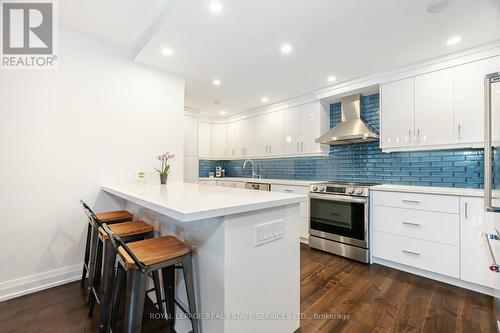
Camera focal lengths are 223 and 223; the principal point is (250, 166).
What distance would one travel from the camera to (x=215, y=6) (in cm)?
179

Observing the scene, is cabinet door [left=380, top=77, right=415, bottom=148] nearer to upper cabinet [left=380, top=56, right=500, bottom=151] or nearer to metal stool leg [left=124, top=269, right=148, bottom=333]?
upper cabinet [left=380, top=56, right=500, bottom=151]

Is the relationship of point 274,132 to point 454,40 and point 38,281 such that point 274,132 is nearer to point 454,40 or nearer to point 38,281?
point 454,40

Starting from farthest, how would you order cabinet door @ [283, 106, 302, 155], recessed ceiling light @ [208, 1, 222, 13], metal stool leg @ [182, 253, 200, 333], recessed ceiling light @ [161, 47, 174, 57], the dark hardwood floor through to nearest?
cabinet door @ [283, 106, 302, 155], recessed ceiling light @ [161, 47, 174, 57], recessed ceiling light @ [208, 1, 222, 13], the dark hardwood floor, metal stool leg @ [182, 253, 200, 333]

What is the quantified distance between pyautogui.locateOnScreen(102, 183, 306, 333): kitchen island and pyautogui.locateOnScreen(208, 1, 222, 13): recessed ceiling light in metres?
1.54

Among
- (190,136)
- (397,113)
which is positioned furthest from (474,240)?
(190,136)

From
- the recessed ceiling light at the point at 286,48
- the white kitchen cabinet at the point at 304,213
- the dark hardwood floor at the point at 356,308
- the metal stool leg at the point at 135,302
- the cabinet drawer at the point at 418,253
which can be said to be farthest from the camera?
the white kitchen cabinet at the point at 304,213

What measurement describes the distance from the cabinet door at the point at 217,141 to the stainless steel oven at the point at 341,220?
2.70 metres

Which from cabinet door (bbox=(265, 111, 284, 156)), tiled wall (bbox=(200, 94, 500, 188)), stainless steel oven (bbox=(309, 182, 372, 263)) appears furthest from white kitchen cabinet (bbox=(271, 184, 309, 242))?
cabinet door (bbox=(265, 111, 284, 156))

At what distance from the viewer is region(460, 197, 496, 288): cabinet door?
2.04m

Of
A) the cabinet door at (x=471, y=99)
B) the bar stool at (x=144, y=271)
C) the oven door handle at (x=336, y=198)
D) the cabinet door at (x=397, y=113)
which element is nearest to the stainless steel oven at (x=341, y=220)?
the oven door handle at (x=336, y=198)

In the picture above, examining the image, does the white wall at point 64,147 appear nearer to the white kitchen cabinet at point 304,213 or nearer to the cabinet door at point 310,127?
the white kitchen cabinet at point 304,213

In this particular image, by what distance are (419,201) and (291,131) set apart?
7.34 feet

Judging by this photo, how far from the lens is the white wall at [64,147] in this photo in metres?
2.03

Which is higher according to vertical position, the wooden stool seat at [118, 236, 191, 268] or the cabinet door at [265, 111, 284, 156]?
the cabinet door at [265, 111, 284, 156]
